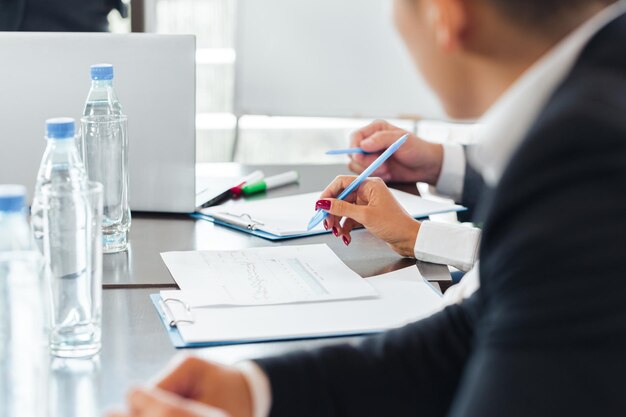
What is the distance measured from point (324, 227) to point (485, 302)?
0.82m

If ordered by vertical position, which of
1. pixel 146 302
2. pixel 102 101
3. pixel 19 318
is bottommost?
pixel 146 302

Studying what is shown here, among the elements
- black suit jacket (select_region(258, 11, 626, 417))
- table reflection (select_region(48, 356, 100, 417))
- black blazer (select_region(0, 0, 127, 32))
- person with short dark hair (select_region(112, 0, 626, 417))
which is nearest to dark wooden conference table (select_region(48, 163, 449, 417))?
table reflection (select_region(48, 356, 100, 417))

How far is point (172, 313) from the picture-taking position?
114 centimetres

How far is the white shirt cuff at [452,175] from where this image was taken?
186cm

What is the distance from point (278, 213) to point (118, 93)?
345 mm

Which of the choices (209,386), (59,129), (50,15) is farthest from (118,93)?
(50,15)

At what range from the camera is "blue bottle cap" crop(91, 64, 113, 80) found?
142 centimetres

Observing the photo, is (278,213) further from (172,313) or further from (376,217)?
(172,313)

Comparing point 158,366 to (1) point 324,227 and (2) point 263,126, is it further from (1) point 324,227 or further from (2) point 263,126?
(2) point 263,126

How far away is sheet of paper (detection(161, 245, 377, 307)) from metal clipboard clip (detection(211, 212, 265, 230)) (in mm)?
127

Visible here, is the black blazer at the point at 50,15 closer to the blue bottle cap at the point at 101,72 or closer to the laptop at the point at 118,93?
the laptop at the point at 118,93

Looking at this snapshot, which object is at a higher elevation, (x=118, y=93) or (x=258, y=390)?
(x=118, y=93)

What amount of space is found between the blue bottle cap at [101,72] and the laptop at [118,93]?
0.44 feet

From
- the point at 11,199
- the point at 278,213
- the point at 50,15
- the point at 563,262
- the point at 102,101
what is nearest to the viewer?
the point at 563,262
